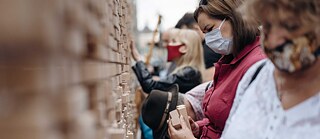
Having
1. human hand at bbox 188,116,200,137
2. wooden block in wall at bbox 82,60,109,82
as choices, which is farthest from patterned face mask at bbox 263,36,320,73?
human hand at bbox 188,116,200,137

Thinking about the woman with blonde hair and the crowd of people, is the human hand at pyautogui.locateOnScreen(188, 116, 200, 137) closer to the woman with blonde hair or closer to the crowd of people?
the crowd of people

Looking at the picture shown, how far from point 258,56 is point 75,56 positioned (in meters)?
1.34

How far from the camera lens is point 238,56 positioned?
2240 mm

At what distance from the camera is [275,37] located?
1.26 m

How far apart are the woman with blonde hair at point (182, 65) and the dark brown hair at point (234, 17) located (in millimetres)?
1452

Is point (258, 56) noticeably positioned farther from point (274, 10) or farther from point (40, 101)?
point (40, 101)

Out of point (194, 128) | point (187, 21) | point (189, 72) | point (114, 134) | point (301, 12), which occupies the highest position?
point (187, 21)

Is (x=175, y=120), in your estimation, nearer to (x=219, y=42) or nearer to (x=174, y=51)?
(x=219, y=42)

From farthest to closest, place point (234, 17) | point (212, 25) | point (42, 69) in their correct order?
point (212, 25) → point (234, 17) → point (42, 69)

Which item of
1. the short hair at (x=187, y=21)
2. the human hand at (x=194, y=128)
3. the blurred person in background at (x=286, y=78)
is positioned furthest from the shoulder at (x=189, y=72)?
the blurred person in background at (x=286, y=78)

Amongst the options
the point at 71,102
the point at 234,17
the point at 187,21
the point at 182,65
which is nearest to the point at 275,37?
the point at 71,102

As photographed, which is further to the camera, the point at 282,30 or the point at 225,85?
the point at 225,85

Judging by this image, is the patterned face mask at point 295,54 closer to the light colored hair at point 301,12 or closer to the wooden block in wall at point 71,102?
the light colored hair at point 301,12

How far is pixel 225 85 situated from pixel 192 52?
180cm
